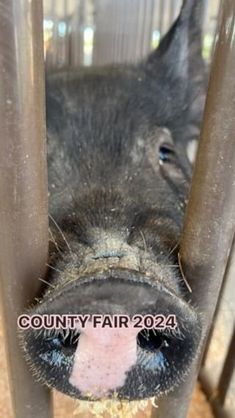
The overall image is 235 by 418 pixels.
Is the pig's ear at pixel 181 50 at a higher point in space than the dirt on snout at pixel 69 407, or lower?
higher

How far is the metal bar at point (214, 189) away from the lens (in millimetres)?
820

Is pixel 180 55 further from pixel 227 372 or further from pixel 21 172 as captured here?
pixel 21 172

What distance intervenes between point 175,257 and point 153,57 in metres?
0.94

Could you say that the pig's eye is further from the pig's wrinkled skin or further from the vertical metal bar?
the vertical metal bar

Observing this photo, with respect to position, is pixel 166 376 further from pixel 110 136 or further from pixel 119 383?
pixel 110 136

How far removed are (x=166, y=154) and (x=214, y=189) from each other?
0.71m

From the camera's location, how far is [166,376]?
915 mm

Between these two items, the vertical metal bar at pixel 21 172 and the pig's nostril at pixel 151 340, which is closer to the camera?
the vertical metal bar at pixel 21 172

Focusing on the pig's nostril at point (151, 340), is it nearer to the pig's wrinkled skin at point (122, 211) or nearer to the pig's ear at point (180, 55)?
the pig's wrinkled skin at point (122, 211)

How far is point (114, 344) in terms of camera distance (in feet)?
2.84

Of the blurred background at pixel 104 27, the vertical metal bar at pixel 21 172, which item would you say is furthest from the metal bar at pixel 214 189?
the blurred background at pixel 104 27

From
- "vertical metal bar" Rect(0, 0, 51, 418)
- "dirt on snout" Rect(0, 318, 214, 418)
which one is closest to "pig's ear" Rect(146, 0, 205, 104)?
"dirt on snout" Rect(0, 318, 214, 418)

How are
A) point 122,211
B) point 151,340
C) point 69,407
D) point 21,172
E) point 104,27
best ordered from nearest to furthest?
point 21,172 → point 151,340 → point 122,211 → point 69,407 → point 104,27

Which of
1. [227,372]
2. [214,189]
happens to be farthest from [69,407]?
[214,189]
